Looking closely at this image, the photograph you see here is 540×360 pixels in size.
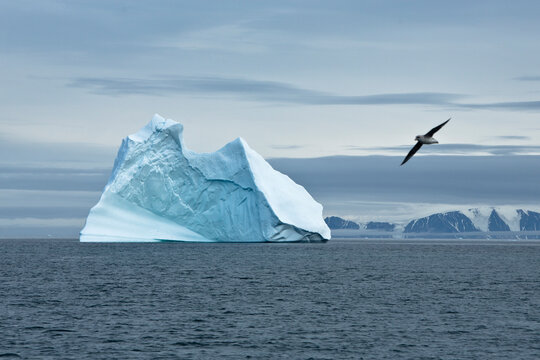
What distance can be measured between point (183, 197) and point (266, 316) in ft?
165

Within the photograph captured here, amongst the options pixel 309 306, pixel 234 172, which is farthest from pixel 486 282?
pixel 234 172

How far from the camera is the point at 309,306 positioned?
111 feet

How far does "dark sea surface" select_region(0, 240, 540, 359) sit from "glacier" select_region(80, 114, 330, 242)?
2554cm

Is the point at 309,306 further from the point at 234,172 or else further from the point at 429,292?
the point at 234,172

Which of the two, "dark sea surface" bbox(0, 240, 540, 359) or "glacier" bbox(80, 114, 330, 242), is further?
"glacier" bbox(80, 114, 330, 242)

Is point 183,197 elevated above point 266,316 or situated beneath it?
elevated above


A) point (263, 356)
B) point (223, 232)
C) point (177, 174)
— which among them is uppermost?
point (177, 174)

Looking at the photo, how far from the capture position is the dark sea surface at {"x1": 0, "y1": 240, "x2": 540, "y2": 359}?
2334 centimetres

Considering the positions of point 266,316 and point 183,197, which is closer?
point 266,316

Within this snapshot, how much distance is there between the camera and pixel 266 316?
3036 cm

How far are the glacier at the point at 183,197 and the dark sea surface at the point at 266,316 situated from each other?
1005 inches

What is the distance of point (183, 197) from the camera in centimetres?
7969

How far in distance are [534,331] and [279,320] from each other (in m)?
8.92

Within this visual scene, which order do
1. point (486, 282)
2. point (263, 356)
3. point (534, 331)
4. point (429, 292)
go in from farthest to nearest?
point (486, 282)
point (429, 292)
point (534, 331)
point (263, 356)
